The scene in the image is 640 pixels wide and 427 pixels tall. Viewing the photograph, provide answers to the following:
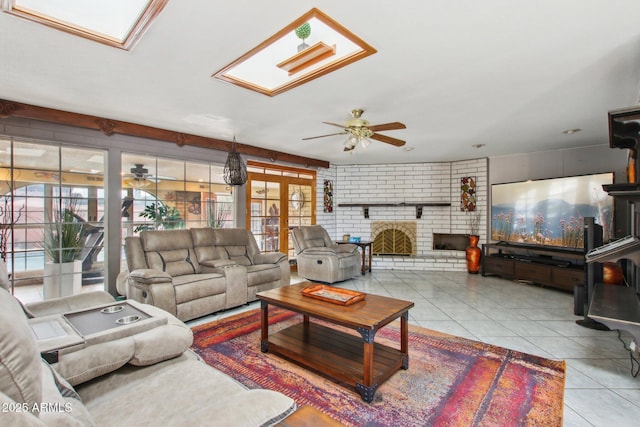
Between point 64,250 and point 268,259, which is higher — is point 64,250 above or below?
above

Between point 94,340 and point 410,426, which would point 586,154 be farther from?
point 94,340

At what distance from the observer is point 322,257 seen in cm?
510

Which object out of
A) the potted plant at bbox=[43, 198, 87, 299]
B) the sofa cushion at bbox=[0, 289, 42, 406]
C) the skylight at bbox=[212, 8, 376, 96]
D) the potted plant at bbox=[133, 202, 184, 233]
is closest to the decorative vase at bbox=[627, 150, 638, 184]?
the skylight at bbox=[212, 8, 376, 96]

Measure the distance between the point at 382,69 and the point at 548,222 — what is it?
4.41 metres

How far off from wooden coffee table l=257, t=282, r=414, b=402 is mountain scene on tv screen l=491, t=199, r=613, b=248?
158 inches

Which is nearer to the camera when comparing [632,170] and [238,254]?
[632,170]

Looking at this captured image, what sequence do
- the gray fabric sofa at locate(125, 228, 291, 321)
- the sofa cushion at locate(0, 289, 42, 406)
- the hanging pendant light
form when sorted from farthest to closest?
1. the hanging pendant light
2. the gray fabric sofa at locate(125, 228, 291, 321)
3. the sofa cushion at locate(0, 289, 42, 406)

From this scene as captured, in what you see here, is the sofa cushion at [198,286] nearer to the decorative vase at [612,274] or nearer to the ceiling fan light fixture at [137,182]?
the ceiling fan light fixture at [137,182]

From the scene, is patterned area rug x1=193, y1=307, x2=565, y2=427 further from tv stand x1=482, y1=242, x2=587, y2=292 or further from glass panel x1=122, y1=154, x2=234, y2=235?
tv stand x1=482, y1=242, x2=587, y2=292

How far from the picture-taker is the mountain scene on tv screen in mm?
4535

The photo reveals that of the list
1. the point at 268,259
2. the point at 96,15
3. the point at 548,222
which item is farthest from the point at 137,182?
the point at 548,222

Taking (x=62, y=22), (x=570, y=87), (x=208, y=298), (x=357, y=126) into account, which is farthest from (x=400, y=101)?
(x=208, y=298)

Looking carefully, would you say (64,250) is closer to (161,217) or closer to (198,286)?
(161,217)

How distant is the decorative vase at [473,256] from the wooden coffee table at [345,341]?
416 centimetres
